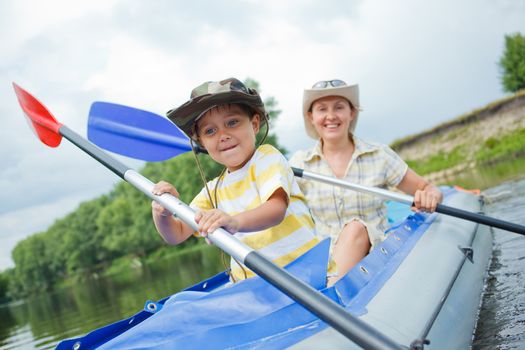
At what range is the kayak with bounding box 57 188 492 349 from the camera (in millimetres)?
1555

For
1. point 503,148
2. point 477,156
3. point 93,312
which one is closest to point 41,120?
point 93,312

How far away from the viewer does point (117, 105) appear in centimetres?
336

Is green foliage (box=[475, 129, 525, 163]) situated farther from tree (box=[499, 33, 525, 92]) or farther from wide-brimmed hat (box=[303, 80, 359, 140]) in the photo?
wide-brimmed hat (box=[303, 80, 359, 140])

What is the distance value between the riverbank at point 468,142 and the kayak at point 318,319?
63.5ft

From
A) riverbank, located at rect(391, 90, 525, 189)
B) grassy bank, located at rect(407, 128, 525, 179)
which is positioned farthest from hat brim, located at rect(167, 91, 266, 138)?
riverbank, located at rect(391, 90, 525, 189)

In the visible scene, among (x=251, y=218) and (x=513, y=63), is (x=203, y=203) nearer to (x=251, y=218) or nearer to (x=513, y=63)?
(x=251, y=218)

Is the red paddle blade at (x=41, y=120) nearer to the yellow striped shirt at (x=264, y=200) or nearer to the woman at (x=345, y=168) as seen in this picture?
the yellow striped shirt at (x=264, y=200)

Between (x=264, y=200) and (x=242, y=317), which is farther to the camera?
(x=264, y=200)

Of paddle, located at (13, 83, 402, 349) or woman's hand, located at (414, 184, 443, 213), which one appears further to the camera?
woman's hand, located at (414, 184, 443, 213)

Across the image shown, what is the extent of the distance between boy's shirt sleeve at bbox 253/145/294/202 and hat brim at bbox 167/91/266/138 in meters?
0.22

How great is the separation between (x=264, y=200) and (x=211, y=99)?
1.57 feet

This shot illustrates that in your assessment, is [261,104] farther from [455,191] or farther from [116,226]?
[116,226]

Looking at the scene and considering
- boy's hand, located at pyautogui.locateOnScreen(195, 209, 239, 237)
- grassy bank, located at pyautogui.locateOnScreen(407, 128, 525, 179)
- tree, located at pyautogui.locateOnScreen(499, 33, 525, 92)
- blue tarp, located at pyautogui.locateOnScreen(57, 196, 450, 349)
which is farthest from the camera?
tree, located at pyautogui.locateOnScreen(499, 33, 525, 92)

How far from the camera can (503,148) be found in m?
21.1
